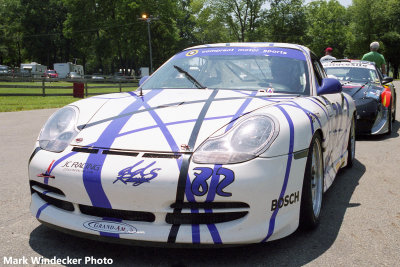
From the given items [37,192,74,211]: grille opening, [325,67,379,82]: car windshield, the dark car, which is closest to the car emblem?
[37,192,74,211]: grille opening

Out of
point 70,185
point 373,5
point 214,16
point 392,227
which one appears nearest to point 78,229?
point 70,185

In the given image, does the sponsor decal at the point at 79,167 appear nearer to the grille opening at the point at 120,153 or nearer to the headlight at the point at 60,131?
the grille opening at the point at 120,153

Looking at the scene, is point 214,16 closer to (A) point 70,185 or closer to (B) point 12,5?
(B) point 12,5

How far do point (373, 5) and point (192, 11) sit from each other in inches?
1103

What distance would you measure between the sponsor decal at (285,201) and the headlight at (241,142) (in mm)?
301

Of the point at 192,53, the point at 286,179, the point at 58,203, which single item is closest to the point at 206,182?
the point at 286,179

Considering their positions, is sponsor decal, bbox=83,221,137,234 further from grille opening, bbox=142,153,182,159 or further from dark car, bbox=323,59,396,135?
dark car, bbox=323,59,396,135

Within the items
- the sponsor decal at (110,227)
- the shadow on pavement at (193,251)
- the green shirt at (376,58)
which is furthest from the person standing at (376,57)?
the sponsor decal at (110,227)

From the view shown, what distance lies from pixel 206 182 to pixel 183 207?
20 cm

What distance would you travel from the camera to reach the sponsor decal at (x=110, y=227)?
2449mm

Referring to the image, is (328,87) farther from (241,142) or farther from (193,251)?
(193,251)

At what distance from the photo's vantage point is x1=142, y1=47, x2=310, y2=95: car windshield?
3.76 m

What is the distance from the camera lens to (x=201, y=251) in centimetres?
270

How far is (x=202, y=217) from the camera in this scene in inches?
97.0
